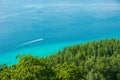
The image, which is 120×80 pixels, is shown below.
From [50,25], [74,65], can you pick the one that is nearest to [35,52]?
[50,25]

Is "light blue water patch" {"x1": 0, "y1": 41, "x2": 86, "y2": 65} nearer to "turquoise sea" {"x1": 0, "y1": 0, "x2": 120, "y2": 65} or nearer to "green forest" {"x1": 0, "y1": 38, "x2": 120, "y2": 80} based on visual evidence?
"turquoise sea" {"x1": 0, "y1": 0, "x2": 120, "y2": 65}

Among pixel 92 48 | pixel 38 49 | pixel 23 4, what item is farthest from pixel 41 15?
pixel 92 48

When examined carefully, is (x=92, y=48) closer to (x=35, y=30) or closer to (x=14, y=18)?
(x=35, y=30)

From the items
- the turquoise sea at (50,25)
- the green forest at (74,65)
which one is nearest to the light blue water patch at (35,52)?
the turquoise sea at (50,25)

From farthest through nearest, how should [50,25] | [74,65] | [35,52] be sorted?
[50,25], [35,52], [74,65]

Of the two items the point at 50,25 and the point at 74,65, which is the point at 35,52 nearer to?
the point at 50,25

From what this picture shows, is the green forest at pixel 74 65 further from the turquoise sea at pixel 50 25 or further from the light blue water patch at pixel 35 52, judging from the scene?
the turquoise sea at pixel 50 25
